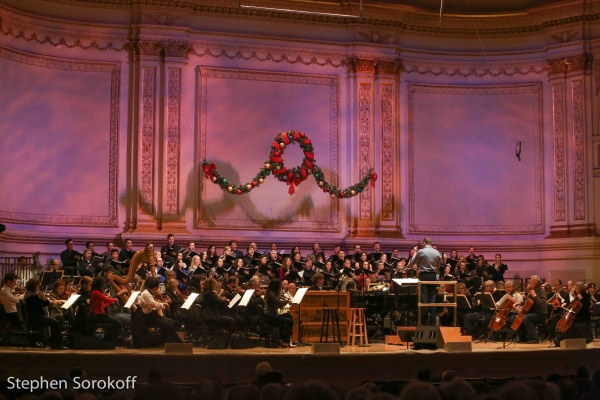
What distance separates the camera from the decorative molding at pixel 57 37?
1834 cm

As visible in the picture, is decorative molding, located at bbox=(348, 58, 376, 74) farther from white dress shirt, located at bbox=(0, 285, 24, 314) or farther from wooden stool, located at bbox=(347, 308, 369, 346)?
white dress shirt, located at bbox=(0, 285, 24, 314)

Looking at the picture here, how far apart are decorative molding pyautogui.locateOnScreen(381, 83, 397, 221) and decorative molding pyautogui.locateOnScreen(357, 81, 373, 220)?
1.03ft

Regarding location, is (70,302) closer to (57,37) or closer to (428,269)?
(428,269)

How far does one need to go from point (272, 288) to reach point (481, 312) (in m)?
4.57

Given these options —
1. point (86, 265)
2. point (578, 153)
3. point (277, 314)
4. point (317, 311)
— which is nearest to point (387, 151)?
point (578, 153)

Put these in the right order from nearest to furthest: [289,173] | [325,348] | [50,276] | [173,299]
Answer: [325,348], [173,299], [50,276], [289,173]

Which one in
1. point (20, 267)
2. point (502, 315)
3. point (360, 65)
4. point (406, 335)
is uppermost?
point (360, 65)

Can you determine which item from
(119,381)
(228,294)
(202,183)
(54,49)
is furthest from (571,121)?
(119,381)

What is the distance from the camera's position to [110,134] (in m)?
19.3

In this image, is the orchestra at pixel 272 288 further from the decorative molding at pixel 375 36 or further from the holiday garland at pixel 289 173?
the decorative molding at pixel 375 36

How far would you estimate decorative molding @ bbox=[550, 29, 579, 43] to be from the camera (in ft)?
67.6

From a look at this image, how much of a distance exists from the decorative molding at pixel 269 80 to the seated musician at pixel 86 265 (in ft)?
10.1

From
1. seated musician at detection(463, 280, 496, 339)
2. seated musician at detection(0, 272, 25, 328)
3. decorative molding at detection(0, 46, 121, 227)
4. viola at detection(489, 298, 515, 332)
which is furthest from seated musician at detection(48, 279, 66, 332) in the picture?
seated musician at detection(463, 280, 496, 339)

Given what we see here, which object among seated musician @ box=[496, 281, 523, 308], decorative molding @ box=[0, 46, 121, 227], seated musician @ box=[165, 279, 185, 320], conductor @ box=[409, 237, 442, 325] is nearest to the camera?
seated musician @ box=[165, 279, 185, 320]
